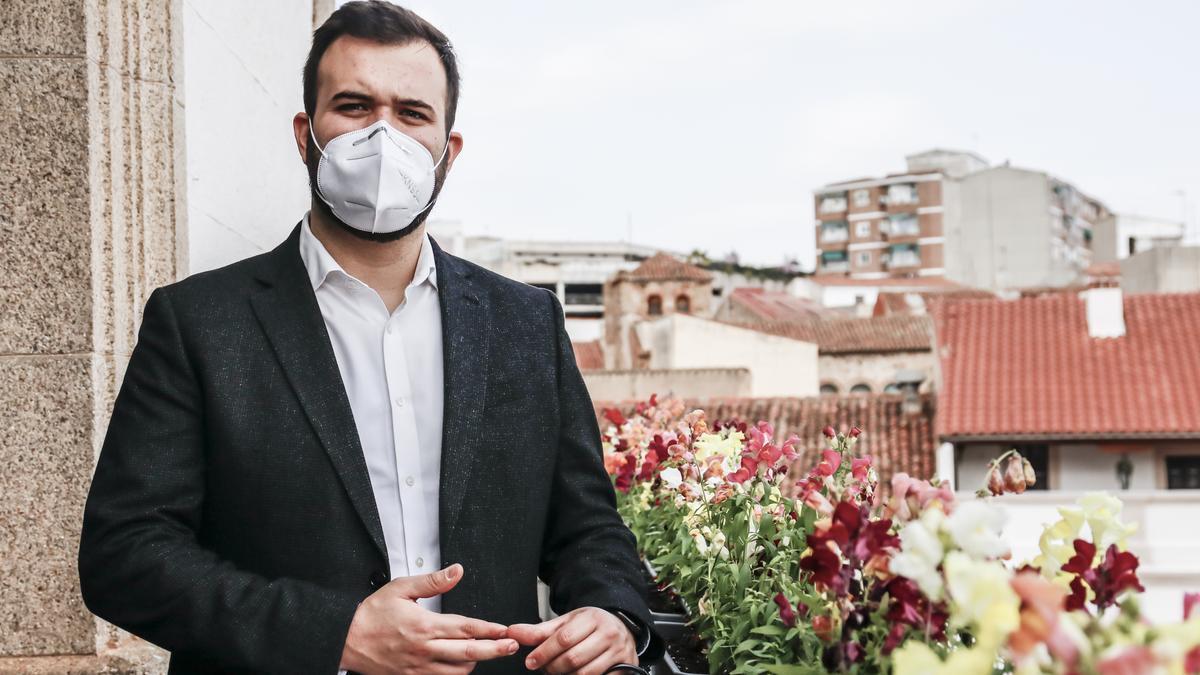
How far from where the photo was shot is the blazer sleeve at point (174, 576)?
1830mm

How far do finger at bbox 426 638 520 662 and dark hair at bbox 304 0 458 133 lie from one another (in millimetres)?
1043

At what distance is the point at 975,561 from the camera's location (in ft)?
3.99

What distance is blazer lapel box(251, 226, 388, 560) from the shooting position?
1.99 meters

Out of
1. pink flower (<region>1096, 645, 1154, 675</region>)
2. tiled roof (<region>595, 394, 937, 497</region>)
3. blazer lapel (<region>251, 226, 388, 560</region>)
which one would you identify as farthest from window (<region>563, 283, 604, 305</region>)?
pink flower (<region>1096, 645, 1154, 675</region>)

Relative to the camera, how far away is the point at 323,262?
2191mm

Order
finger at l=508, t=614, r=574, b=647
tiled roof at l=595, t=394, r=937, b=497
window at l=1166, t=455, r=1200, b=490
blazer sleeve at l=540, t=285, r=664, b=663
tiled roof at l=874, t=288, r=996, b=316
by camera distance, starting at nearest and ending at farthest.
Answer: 1. finger at l=508, t=614, r=574, b=647
2. blazer sleeve at l=540, t=285, r=664, b=663
3. window at l=1166, t=455, r=1200, b=490
4. tiled roof at l=595, t=394, r=937, b=497
5. tiled roof at l=874, t=288, r=996, b=316

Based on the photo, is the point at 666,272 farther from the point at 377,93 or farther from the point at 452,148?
the point at 377,93

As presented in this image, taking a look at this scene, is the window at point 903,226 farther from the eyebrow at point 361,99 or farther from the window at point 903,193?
the eyebrow at point 361,99

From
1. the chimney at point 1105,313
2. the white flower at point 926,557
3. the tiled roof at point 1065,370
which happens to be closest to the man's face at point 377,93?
the white flower at point 926,557

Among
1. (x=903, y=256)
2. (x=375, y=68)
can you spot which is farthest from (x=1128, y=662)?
(x=903, y=256)

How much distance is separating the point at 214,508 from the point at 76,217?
837 millimetres

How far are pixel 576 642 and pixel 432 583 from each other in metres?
0.29

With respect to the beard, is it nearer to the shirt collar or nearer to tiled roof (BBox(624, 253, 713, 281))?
the shirt collar

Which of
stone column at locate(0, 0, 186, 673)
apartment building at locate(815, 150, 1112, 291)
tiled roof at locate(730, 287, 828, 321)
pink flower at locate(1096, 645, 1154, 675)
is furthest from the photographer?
apartment building at locate(815, 150, 1112, 291)
